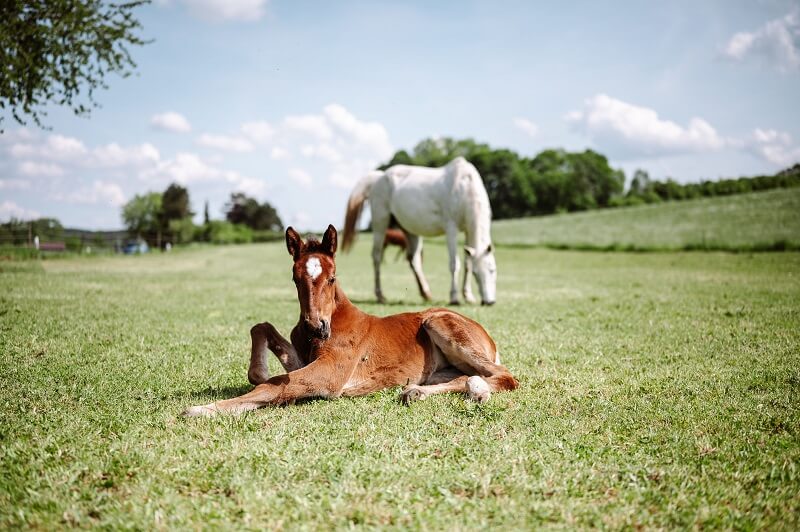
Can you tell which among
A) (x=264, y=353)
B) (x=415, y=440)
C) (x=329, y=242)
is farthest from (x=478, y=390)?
(x=264, y=353)

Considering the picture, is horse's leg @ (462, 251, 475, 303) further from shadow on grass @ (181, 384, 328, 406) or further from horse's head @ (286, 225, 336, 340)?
horse's head @ (286, 225, 336, 340)

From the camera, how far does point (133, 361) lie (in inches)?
284

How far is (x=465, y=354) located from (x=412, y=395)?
761mm

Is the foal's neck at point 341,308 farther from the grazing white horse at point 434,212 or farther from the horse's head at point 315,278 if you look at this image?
the grazing white horse at point 434,212

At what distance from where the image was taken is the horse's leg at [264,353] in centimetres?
559

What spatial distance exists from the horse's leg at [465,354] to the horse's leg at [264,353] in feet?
3.69

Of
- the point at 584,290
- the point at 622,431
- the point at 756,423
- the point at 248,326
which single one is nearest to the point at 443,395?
the point at 622,431

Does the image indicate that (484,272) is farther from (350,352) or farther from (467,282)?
(350,352)

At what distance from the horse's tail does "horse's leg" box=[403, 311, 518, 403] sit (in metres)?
11.2

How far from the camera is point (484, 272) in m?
14.0

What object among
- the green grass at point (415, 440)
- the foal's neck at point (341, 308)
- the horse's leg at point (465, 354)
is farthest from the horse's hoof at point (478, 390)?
the foal's neck at point (341, 308)

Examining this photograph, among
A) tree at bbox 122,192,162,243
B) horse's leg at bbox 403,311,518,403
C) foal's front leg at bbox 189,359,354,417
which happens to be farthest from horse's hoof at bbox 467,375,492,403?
tree at bbox 122,192,162,243

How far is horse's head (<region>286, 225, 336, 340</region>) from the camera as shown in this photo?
4.97m

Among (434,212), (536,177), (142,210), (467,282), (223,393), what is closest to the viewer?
(223,393)
